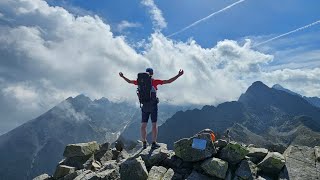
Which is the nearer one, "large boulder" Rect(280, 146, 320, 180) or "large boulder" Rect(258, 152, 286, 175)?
"large boulder" Rect(280, 146, 320, 180)

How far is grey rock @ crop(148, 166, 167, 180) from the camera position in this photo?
22.6 meters

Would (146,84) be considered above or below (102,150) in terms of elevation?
above

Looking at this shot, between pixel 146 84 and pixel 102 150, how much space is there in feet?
32.2

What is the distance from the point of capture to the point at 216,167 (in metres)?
22.2

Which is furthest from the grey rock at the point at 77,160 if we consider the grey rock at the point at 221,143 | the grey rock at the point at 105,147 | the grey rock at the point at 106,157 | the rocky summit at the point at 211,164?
the grey rock at the point at 221,143

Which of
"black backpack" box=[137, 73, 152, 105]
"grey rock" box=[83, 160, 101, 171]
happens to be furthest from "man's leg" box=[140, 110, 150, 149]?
"grey rock" box=[83, 160, 101, 171]

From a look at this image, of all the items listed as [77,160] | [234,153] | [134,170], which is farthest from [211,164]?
[77,160]

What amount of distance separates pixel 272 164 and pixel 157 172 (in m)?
7.31

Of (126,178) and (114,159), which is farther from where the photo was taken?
(114,159)

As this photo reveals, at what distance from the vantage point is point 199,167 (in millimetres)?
23531

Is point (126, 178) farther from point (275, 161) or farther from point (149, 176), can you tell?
point (275, 161)

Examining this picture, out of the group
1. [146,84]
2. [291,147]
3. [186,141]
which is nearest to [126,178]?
[186,141]

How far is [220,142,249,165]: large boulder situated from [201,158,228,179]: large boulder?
3.05ft

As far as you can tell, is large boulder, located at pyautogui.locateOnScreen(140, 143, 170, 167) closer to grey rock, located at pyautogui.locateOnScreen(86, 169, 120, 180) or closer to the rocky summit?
the rocky summit
